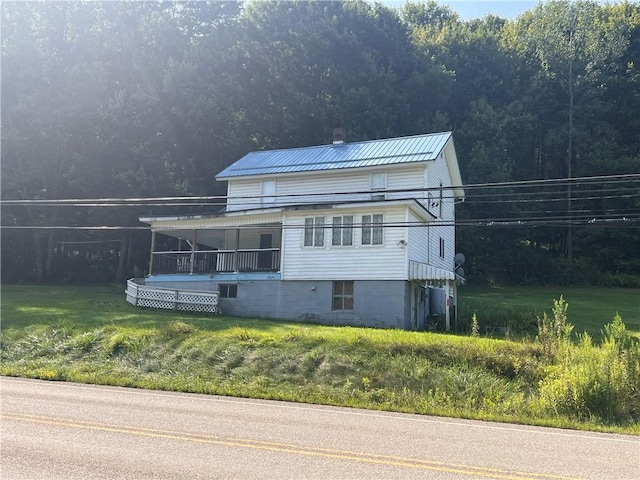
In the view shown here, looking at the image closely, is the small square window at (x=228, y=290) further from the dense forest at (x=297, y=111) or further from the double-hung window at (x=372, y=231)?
the dense forest at (x=297, y=111)

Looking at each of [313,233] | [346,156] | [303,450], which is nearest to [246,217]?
[313,233]

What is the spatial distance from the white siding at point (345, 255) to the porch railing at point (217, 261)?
0.89m

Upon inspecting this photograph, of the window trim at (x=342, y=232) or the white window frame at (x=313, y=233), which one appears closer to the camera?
the window trim at (x=342, y=232)

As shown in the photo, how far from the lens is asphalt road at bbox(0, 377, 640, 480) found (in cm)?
634

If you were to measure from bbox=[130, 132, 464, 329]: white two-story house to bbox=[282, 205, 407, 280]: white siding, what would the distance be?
1.6 inches

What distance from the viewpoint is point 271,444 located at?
7.53 m

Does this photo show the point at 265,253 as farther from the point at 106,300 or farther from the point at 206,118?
the point at 206,118

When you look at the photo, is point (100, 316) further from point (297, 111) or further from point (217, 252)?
point (297, 111)

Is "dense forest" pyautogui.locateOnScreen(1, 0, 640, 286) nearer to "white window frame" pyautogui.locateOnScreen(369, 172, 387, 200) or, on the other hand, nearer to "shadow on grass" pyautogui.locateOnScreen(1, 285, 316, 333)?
"shadow on grass" pyautogui.locateOnScreen(1, 285, 316, 333)

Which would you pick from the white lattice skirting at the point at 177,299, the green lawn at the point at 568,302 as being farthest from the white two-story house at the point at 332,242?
the green lawn at the point at 568,302

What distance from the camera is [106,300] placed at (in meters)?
26.3

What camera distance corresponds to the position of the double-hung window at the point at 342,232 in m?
22.3

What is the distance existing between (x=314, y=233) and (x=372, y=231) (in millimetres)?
2530

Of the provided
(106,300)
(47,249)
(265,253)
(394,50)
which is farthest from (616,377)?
(394,50)
